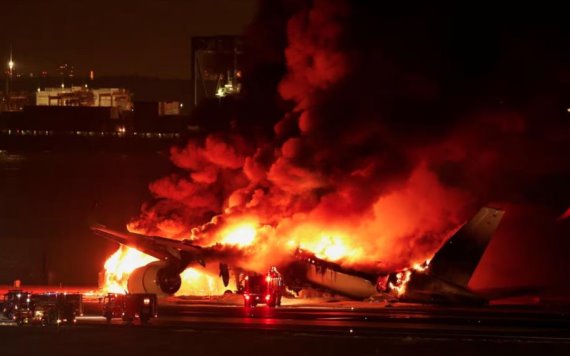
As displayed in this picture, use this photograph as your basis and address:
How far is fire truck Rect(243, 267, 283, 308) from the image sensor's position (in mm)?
45500

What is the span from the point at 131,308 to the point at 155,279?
12586 millimetres

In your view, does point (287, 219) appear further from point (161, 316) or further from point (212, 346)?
point (212, 346)

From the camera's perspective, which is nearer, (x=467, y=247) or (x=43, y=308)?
(x=43, y=308)

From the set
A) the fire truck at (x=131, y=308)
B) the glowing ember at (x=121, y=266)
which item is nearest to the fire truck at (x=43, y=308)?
the fire truck at (x=131, y=308)

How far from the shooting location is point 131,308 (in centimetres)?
3828

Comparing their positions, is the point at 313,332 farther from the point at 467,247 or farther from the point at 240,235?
the point at 240,235

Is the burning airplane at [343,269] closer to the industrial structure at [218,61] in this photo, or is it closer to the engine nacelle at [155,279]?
the engine nacelle at [155,279]

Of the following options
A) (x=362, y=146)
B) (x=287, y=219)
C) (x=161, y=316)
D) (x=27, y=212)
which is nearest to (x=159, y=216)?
(x=287, y=219)

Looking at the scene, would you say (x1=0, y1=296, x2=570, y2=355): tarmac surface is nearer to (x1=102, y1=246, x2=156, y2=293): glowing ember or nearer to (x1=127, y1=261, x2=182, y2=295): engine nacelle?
(x1=127, y1=261, x2=182, y2=295): engine nacelle

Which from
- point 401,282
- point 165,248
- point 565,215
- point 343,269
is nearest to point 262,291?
point 343,269

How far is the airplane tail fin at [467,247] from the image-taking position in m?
45.5

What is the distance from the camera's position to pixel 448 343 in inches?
1214

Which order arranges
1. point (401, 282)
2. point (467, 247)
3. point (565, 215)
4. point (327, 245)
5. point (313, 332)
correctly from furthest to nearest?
point (565, 215) → point (327, 245) → point (401, 282) → point (467, 247) → point (313, 332)

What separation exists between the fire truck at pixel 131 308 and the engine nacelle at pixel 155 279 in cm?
1188
